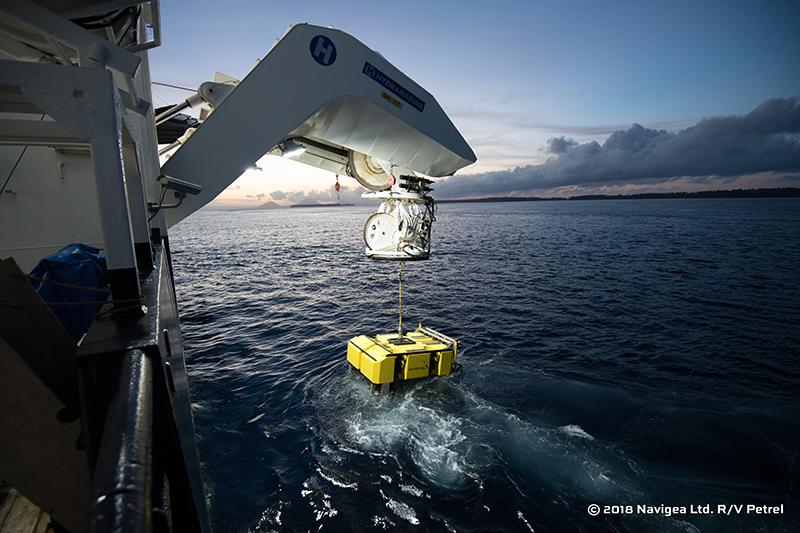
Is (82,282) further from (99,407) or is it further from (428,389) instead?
(428,389)

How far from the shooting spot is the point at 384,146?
840cm

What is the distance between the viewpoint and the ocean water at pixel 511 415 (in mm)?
7852

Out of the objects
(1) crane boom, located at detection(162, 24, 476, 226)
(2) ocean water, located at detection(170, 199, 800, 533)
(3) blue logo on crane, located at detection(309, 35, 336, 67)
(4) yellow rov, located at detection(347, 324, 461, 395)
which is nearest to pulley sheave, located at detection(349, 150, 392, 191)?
(1) crane boom, located at detection(162, 24, 476, 226)

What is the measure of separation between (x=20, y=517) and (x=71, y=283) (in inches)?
79.5

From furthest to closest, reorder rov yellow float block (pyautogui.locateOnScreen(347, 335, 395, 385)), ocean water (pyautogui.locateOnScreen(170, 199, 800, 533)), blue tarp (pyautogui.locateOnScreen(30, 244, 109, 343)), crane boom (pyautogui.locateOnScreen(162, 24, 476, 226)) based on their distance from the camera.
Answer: rov yellow float block (pyautogui.locateOnScreen(347, 335, 395, 385)), ocean water (pyautogui.locateOnScreen(170, 199, 800, 533)), crane boom (pyautogui.locateOnScreen(162, 24, 476, 226)), blue tarp (pyautogui.locateOnScreen(30, 244, 109, 343))

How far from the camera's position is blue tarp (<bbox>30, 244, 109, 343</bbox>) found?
3.48 metres

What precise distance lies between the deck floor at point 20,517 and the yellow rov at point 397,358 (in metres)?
8.17

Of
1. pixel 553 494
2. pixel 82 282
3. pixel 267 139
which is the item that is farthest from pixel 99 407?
pixel 553 494

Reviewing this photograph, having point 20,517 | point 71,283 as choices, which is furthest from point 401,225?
point 20,517

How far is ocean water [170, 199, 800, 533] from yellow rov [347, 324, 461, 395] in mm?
925

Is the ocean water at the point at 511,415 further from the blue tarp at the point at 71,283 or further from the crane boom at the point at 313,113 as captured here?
the crane boom at the point at 313,113

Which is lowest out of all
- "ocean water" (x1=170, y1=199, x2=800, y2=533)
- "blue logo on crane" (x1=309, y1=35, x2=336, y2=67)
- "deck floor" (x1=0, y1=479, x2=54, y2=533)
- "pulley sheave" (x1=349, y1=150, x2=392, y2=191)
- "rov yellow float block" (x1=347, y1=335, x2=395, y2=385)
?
"ocean water" (x1=170, y1=199, x2=800, y2=533)

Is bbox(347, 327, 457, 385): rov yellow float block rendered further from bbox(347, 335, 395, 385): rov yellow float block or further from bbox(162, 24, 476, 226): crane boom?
bbox(162, 24, 476, 226): crane boom

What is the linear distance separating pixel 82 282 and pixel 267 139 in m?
3.26
